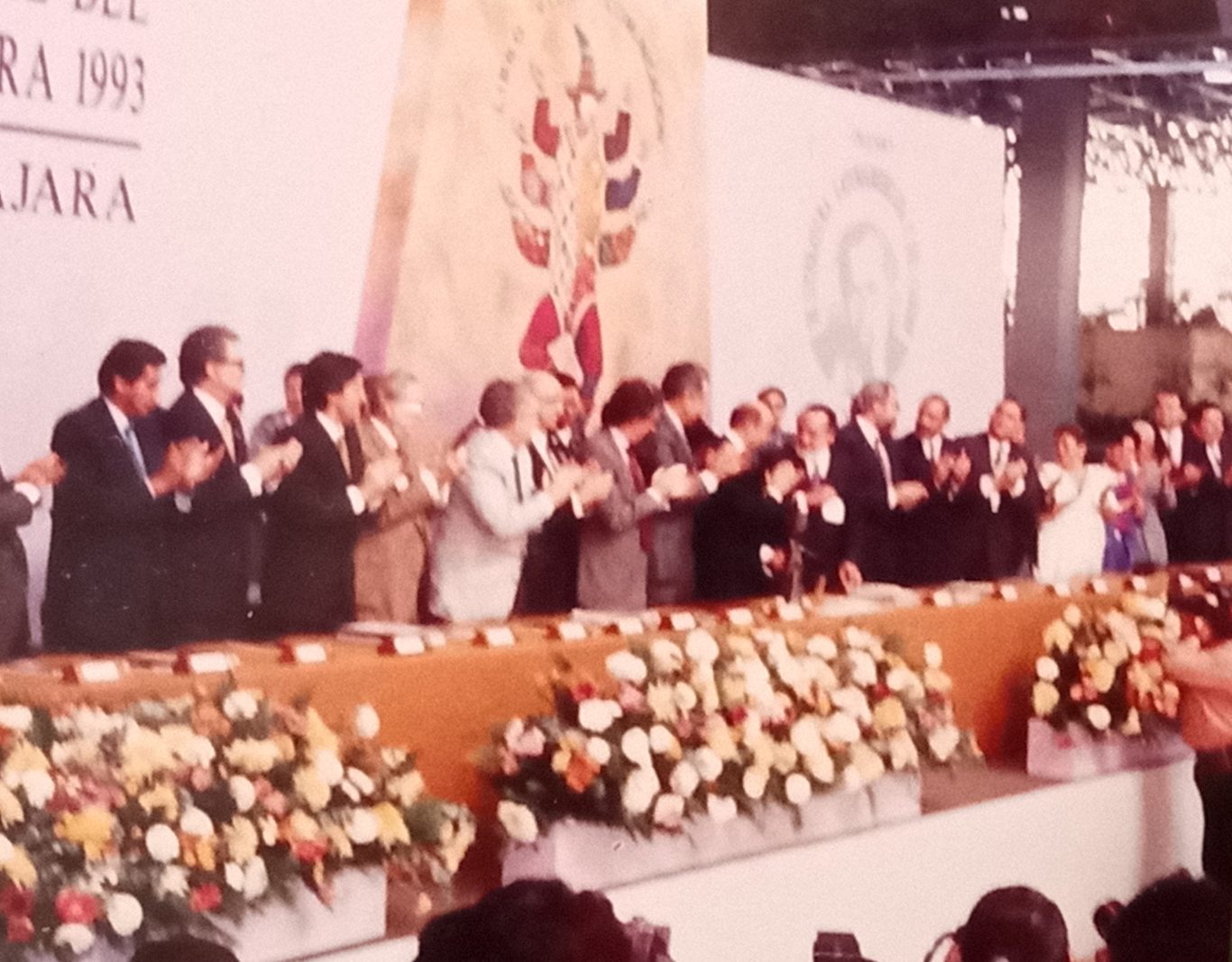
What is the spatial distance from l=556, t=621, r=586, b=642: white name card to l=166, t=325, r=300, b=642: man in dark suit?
2.15 ft

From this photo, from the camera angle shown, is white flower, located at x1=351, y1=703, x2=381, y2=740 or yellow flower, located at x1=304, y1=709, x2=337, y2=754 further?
white flower, located at x1=351, y1=703, x2=381, y2=740

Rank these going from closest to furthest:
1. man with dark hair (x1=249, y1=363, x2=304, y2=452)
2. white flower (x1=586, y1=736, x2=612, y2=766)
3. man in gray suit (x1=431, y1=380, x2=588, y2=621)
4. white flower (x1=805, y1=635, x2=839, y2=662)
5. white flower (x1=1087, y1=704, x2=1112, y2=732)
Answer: man with dark hair (x1=249, y1=363, x2=304, y2=452), white flower (x1=586, y1=736, x2=612, y2=766), man in gray suit (x1=431, y1=380, x2=588, y2=621), white flower (x1=805, y1=635, x2=839, y2=662), white flower (x1=1087, y1=704, x2=1112, y2=732)

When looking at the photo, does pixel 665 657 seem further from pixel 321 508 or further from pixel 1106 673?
pixel 1106 673

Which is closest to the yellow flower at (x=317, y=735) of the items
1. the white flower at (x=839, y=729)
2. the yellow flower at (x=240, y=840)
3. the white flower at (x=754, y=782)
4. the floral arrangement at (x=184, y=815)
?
the floral arrangement at (x=184, y=815)

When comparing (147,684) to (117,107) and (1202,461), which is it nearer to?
(117,107)

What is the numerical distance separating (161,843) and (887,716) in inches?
66.8

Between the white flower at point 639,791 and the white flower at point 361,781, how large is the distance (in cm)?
54

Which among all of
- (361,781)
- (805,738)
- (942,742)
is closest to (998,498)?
(942,742)

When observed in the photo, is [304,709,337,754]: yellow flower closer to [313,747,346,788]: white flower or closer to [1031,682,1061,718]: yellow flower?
[313,747,346,788]: white flower

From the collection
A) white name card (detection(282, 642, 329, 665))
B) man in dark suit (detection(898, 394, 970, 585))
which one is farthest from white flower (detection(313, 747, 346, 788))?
man in dark suit (detection(898, 394, 970, 585))

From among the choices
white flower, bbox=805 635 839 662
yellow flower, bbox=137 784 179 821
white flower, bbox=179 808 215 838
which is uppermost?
white flower, bbox=805 635 839 662

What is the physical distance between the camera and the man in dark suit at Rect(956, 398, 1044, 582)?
447 centimetres

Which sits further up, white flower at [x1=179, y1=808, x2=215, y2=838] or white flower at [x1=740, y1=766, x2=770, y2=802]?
white flower at [x1=179, y1=808, x2=215, y2=838]

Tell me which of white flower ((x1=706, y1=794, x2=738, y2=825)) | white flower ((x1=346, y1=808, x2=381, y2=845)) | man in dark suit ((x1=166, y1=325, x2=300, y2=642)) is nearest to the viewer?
white flower ((x1=346, y1=808, x2=381, y2=845))
